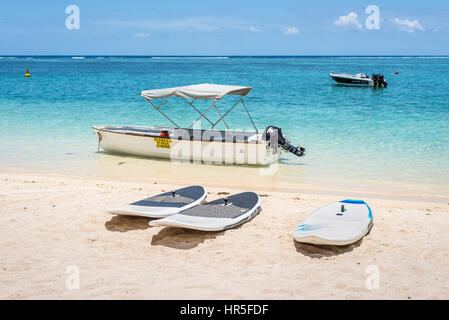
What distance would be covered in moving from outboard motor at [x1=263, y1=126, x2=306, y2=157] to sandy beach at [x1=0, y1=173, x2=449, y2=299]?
4289mm

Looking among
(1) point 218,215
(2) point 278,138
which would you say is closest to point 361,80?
(2) point 278,138

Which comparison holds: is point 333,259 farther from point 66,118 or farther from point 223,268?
point 66,118

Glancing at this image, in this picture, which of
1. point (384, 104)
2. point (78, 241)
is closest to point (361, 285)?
point (78, 241)

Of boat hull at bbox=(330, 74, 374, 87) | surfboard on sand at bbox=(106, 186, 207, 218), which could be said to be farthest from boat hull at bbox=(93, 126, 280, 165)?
boat hull at bbox=(330, 74, 374, 87)

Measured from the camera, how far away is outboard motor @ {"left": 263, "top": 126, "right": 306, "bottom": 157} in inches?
504

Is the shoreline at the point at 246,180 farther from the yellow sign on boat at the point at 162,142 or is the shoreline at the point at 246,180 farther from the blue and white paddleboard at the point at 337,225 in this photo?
the blue and white paddleboard at the point at 337,225

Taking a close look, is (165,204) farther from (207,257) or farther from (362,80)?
(362,80)

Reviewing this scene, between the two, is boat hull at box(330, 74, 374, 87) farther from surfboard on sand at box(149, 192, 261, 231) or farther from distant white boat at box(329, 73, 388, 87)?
surfboard on sand at box(149, 192, 261, 231)

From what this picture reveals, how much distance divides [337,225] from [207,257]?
2091 millimetres

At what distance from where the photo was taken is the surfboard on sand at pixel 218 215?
659 centimetres

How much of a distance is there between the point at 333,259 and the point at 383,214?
97.5 inches

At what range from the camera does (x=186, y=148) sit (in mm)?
13148

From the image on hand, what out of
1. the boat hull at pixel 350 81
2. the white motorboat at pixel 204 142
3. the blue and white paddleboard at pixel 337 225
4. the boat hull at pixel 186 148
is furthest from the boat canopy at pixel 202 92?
the boat hull at pixel 350 81

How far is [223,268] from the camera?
18.9 feet
